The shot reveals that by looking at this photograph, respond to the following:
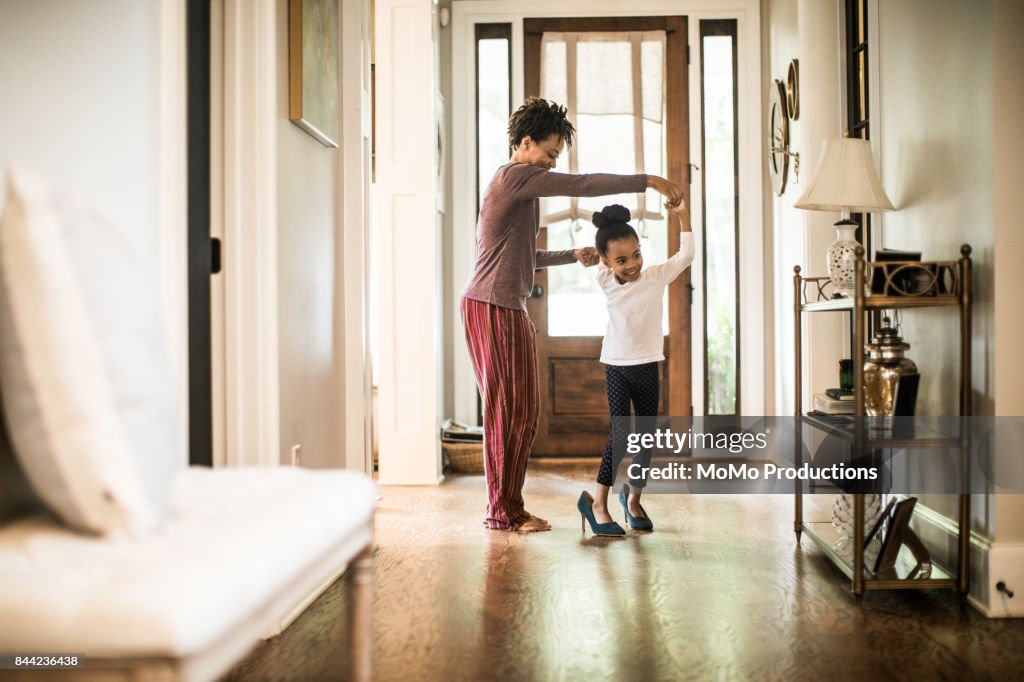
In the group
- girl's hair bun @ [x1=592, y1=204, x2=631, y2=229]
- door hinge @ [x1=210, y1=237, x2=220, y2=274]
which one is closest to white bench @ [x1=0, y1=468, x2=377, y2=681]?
door hinge @ [x1=210, y1=237, x2=220, y2=274]

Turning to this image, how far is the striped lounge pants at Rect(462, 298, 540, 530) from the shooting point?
3.12 metres

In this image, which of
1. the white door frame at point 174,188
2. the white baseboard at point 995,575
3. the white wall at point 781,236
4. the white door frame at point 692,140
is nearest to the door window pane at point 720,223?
the white door frame at point 692,140

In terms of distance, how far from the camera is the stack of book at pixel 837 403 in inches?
102

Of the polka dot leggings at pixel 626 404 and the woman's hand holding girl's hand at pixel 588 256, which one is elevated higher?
the woman's hand holding girl's hand at pixel 588 256

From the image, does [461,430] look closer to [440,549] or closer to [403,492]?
[403,492]

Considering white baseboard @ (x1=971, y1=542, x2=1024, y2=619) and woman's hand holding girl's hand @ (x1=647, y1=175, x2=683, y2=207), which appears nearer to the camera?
white baseboard @ (x1=971, y1=542, x2=1024, y2=619)

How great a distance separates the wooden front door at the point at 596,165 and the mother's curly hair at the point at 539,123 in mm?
1808

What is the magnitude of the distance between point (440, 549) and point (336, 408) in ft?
1.93

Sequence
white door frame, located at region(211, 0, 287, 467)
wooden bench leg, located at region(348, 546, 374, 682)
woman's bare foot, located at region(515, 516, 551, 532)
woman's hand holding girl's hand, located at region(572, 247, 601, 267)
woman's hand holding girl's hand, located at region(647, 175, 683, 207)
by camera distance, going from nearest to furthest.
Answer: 1. wooden bench leg, located at region(348, 546, 374, 682)
2. white door frame, located at region(211, 0, 287, 467)
3. woman's hand holding girl's hand, located at region(647, 175, 683, 207)
4. woman's bare foot, located at region(515, 516, 551, 532)
5. woman's hand holding girl's hand, located at region(572, 247, 601, 267)

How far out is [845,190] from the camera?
2547 mm

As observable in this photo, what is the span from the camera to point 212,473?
1.30 meters

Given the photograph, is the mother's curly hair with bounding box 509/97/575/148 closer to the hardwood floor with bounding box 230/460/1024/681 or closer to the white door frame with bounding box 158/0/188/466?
the hardwood floor with bounding box 230/460/1024/681

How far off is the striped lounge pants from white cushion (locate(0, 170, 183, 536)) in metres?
2.22

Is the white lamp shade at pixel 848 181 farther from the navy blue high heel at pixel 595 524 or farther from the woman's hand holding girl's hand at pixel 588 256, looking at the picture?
the navy blue high heel at pixel 595 524
